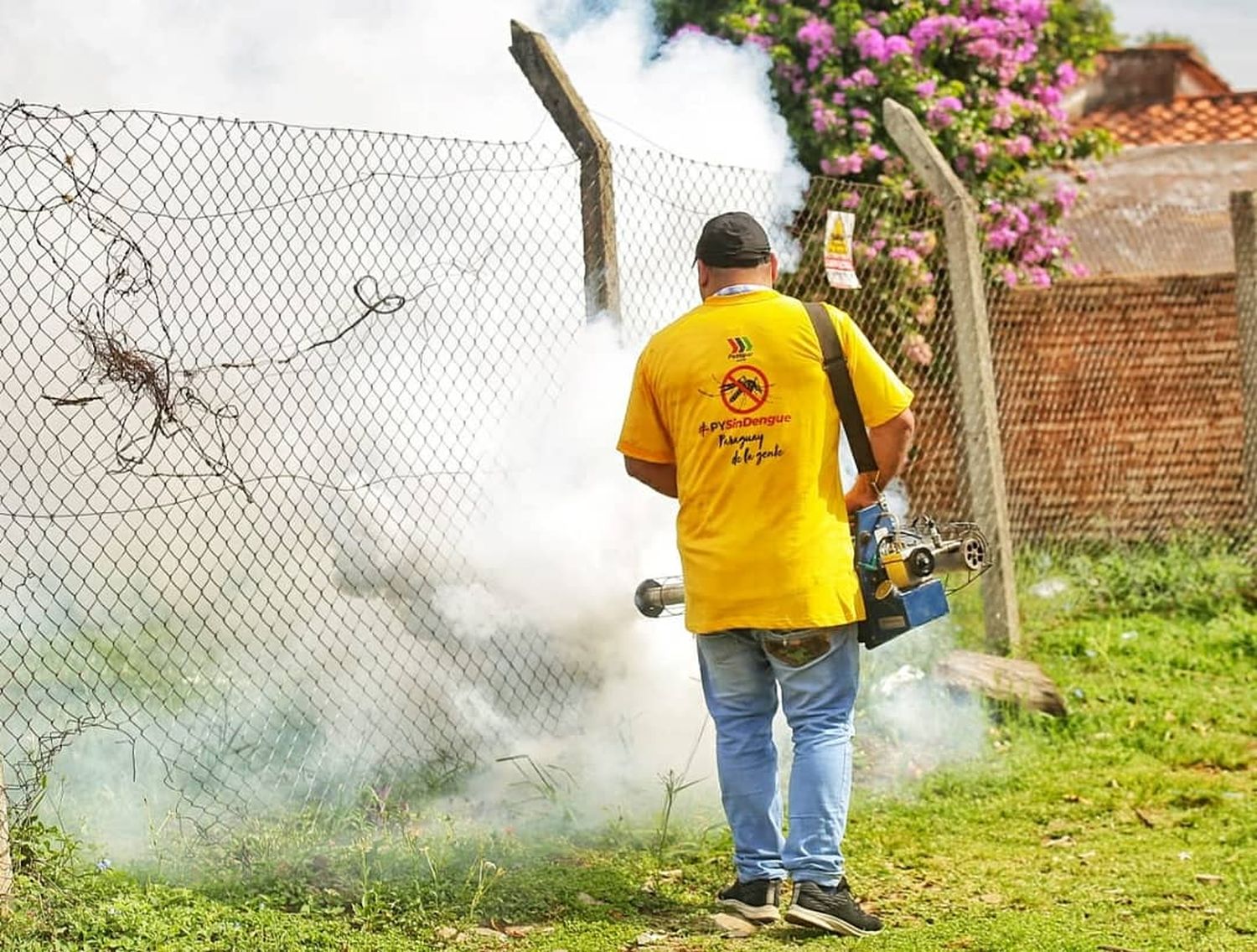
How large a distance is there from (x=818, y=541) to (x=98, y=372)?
2.18 metres

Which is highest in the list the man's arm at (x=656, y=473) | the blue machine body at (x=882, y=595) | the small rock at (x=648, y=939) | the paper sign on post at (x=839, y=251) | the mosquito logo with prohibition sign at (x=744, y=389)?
the paper sign on post at (x=839, y=251)

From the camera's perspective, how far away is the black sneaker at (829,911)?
4.25 metres

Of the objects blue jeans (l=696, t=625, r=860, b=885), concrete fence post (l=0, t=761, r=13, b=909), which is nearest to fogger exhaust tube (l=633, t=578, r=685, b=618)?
blue jeans (l=696, t=625, r=860, b=885)

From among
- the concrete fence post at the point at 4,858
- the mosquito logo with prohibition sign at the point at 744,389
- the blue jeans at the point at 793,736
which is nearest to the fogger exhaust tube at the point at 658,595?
the blue jeans at the point at 793,736

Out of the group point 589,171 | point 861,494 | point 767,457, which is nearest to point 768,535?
point 767,457

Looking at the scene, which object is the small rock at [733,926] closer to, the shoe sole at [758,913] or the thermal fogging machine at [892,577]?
the shoe sole at [758,913]

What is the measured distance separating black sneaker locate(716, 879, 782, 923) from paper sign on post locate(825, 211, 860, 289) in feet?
8.73

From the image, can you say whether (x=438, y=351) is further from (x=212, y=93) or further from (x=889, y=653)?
(x=889, y=653)

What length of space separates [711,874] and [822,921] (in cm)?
74

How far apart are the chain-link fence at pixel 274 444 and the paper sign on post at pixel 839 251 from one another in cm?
72

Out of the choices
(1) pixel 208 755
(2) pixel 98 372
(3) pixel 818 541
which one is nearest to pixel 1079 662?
(3) pixel 818 541

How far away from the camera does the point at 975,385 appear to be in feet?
23.7

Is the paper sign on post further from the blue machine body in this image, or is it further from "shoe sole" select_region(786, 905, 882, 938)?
"shoe sole" select_region(786, 905, 882, 938)

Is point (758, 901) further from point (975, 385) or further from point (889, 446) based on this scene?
point (975, 385)
